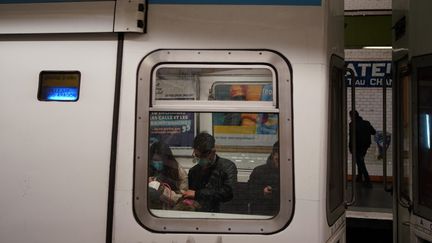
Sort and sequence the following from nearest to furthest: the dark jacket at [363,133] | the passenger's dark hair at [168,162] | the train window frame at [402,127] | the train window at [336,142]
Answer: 1. the passenger's dark hair at [168,162]
2. the train window at [336,142]
3. the train window frame at [402,127]
4. the dark jacket at [363,133]

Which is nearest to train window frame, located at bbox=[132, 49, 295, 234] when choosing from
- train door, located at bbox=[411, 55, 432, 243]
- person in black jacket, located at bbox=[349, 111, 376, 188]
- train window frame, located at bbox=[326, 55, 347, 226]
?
train window frame, located at bbox=[326, 55, 347, 226]

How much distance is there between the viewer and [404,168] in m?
2.82

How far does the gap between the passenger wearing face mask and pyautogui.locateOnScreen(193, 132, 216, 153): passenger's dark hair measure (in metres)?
0.15

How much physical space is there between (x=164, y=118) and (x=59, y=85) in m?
0.63

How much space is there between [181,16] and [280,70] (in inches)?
24.1

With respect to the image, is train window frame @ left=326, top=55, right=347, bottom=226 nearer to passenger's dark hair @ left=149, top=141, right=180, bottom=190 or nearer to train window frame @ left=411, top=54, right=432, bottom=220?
train window frame @ left=411, top=54, right=432, bottom=220

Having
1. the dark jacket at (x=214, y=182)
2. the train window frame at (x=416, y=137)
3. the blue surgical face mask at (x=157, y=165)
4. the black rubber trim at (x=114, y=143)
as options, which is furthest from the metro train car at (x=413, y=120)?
the black rubber trim at (x=114, y=143)

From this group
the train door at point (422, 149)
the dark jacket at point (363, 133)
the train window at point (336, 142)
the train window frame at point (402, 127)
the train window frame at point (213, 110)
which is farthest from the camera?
the dark jacket at point (363, 133)

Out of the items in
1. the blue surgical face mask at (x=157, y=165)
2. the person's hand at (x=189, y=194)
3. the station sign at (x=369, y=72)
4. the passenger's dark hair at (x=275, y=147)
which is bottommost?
the person's hand at (x=189, y=194)

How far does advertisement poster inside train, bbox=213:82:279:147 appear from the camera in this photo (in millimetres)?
2059

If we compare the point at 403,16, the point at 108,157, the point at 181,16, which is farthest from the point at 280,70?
the point at 403,16

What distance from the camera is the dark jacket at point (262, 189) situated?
6.71ft

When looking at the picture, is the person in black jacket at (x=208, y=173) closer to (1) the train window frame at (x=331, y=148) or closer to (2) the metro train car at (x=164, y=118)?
(2) the metro train car at (x=164, y=118)

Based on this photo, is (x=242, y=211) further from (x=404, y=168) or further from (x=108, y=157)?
(x=404, y=168)
